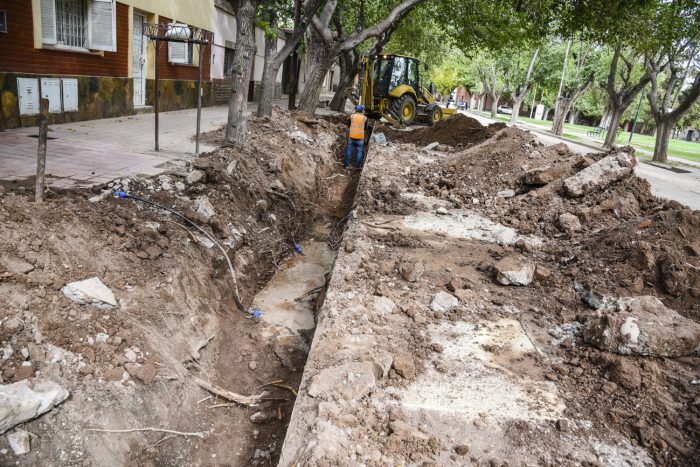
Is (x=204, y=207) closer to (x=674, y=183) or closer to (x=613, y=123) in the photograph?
(x=674, y=183)

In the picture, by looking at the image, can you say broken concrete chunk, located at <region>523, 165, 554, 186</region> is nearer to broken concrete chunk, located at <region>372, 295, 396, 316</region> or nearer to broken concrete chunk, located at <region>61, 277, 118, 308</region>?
broken concrete chunk, located at <region>372, 295, 396, 316</region>

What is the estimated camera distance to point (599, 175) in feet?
25.9

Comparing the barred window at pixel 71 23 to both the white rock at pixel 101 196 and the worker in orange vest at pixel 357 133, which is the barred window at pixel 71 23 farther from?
the white rock at pixel 101 196

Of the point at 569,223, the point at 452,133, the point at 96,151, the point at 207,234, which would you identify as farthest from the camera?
the point at 452,133

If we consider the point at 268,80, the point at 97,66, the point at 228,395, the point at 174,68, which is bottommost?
the point at 228,395

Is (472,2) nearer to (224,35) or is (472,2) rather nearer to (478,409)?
(224,35)

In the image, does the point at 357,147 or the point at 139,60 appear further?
the point at 139,60

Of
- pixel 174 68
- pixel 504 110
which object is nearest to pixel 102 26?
pixel 174 68

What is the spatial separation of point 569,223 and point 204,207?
16.5ft

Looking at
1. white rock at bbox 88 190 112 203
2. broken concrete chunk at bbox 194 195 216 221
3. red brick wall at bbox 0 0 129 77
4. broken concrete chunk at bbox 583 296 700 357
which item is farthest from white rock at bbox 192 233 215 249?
red brick wall at bbox 0 0 129 77

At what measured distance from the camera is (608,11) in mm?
10078

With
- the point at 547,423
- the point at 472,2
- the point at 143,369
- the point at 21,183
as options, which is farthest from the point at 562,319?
the point at 472,2

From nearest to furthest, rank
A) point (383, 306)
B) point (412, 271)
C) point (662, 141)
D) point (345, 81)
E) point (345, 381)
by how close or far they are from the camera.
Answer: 1. point (345, 381)
2. point (383, 306)
3. point (412, 271)
4. point (662, 141)
5. point (345, 81)

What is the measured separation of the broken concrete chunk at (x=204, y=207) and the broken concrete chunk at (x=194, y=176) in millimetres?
389
